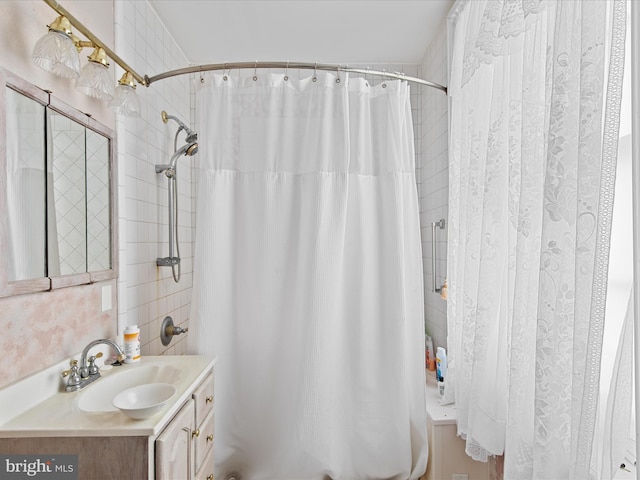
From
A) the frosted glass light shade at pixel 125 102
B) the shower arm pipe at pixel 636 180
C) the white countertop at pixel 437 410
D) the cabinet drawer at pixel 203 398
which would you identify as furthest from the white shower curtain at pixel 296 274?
the shower arm pipe at pixel 636 180

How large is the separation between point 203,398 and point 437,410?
1.15 metres

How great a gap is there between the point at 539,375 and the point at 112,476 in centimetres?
122

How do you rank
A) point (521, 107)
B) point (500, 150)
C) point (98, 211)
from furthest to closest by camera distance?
point (98, 211)
point (500, 150)
point (521, 107)

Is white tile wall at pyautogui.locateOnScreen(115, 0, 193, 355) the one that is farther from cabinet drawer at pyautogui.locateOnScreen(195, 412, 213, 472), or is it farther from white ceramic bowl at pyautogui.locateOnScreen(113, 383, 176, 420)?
cabinet drawer at pyautogui.locateOnScreen(195, 412, 213, 472)

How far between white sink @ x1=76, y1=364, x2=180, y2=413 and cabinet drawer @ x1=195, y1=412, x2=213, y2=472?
226 millimetres

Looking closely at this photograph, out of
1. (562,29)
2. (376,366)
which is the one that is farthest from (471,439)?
(562,29)

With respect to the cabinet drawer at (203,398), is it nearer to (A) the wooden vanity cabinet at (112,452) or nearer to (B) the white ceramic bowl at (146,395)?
(B) the white ceramic bowl at (146,395)

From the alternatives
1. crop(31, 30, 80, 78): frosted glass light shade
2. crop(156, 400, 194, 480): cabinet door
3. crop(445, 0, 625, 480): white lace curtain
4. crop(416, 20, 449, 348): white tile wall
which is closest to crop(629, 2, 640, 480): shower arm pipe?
crop(445, 0, 625, 480): white lace curtain

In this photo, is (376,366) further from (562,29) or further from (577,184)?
(562,29)

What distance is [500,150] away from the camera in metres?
1.32

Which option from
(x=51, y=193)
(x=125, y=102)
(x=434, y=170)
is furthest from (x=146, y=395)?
(x=434, y=170)

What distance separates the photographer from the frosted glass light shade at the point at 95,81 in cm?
136

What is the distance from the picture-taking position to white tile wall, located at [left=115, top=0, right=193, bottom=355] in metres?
1.80

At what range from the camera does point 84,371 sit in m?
1.37
